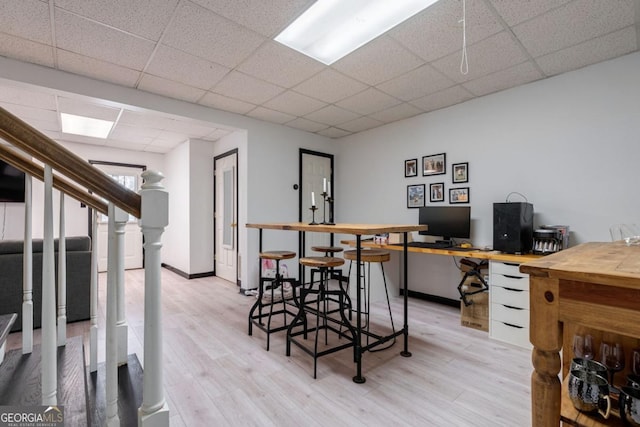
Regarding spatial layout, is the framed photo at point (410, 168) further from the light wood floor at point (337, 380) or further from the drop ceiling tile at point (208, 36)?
the drop ceiling tile at point (208, 36)

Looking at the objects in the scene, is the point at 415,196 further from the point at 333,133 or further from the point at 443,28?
the point at 443,28

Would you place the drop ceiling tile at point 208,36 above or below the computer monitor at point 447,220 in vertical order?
above

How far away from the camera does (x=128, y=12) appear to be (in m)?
2.14

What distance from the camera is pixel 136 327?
10.0ft

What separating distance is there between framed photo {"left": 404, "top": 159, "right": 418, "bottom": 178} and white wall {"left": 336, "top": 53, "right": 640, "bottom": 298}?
6 cm

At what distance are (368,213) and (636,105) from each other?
3.16 meters

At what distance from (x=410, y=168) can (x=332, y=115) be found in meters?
1.35

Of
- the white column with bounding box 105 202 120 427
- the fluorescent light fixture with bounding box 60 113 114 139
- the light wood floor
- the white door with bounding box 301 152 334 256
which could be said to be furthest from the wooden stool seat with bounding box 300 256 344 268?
the fluorescent light fixture with bounding box 60 113 114 139

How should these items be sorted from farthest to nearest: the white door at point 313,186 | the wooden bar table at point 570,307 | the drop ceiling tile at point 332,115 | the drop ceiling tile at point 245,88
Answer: the white door at point 313,186 → the drop ceiling tile at point 332,115 → the drop ceiling tile at point 245,88 → the wooden bar table at point 570,307

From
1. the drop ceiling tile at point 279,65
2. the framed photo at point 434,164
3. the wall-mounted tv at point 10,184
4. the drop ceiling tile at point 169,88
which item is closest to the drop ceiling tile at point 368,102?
the drop ceiling tile at point 279,65

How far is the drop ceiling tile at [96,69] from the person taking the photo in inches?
108

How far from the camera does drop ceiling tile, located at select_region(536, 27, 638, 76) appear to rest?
7.94 ft

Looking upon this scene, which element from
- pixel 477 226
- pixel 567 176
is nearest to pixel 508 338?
pixel 477 226

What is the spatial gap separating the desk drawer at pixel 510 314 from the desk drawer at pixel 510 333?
35 millimetres
